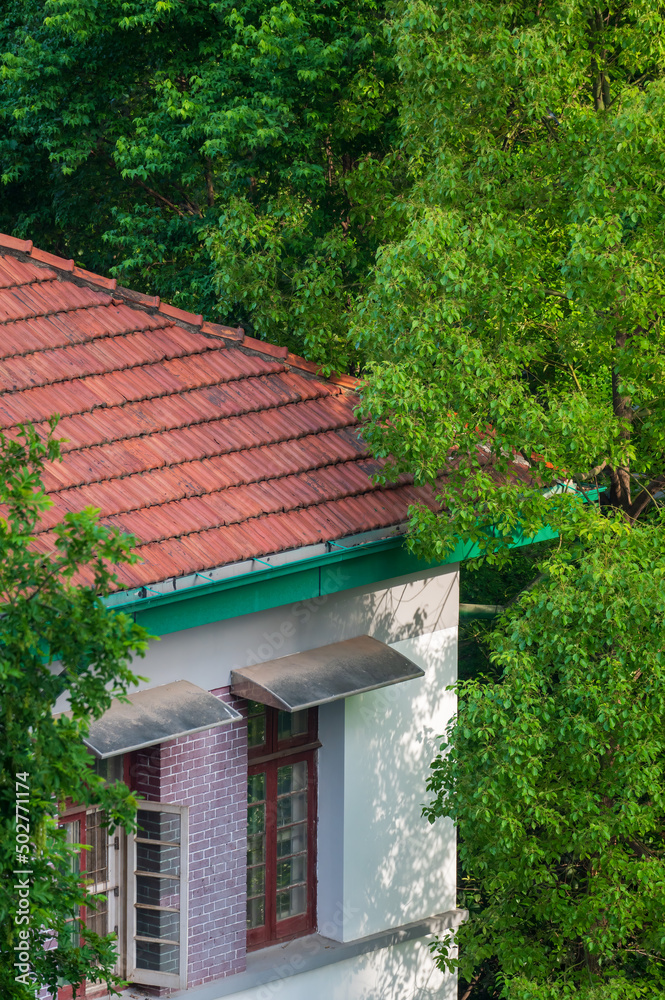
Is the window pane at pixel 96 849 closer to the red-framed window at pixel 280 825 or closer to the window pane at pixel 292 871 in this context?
the red-framed window at pixel 280 825

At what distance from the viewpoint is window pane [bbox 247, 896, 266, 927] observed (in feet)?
34.9

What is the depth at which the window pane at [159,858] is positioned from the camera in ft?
31.9

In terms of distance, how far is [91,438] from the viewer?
9.92 meters

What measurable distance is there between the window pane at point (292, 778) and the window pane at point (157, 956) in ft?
5.16

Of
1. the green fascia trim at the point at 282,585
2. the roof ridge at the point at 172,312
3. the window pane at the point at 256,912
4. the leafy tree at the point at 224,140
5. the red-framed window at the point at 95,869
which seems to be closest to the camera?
the green fascia trim at the point at 282,585

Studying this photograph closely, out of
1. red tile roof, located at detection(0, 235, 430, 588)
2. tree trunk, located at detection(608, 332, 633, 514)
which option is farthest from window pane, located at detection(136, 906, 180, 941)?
tree trunk, located at detection(608, 332, 633, 514)

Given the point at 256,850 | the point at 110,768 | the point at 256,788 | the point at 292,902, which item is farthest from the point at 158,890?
the point at 292,902

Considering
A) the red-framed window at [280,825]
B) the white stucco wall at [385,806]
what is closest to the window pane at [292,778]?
the red-framed window at [280,825]

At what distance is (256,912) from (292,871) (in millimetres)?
481

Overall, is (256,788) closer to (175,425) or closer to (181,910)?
(181,910)

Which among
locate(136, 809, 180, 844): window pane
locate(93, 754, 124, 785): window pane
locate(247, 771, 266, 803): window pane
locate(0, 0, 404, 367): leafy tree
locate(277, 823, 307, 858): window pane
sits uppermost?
locate(0, 0, 404, 367): leafy tree

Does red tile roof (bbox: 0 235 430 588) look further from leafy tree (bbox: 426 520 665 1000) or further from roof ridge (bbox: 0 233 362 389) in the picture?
leafy tree (bbox: 426 520 665 1000)

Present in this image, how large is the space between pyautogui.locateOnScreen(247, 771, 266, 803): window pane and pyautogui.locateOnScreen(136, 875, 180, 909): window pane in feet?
3.29

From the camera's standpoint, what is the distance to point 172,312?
11531 mm
